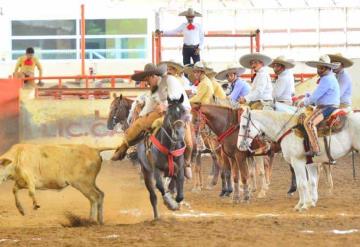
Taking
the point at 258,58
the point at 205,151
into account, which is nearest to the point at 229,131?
the point at 258,58

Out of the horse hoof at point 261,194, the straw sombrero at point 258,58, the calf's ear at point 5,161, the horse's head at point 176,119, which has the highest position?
the straw sombrero at point 258,58

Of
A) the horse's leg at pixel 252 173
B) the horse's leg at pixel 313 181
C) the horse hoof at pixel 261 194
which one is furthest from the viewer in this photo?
the horse's leg at pixel 252 173

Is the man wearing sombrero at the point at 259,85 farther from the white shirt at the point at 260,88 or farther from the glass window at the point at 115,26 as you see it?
the glass window at the point at 115,26

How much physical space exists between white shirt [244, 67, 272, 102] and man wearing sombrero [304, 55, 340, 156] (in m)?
1.82

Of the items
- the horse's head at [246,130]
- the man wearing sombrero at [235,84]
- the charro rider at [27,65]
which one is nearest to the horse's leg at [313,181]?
the horse's head at [246,130]

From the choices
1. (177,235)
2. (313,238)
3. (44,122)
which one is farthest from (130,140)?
(44,122)

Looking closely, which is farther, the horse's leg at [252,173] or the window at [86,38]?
the window at [86,38]

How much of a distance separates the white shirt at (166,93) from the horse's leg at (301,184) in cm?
233

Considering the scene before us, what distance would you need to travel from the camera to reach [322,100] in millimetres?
14297

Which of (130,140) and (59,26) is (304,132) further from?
(59,26)

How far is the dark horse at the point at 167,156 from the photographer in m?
12.4

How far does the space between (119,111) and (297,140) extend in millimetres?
5384

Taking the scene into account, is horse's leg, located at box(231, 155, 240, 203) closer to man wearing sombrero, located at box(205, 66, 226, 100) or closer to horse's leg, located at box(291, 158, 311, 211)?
horse's leg, located at box(291, 158, 311, 211)

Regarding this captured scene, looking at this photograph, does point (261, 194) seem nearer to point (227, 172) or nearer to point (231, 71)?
point (227, 172)
